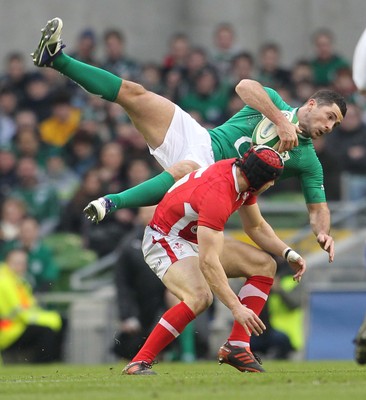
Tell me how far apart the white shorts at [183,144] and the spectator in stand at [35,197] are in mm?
7325

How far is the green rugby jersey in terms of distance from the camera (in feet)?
34.2

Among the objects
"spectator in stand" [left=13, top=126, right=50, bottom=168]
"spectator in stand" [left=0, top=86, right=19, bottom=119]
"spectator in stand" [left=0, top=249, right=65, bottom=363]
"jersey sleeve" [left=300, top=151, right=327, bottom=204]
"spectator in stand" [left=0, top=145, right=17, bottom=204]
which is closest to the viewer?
"jersey sleeve" [left=300, top=151, right=327, bottom=204]

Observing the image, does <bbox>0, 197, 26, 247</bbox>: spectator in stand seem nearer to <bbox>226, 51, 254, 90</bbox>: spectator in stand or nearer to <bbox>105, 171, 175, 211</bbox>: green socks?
<bbox>226, 51, 254, 90</bbox>: spectator in stand

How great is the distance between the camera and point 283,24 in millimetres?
22469

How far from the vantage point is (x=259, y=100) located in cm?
1020

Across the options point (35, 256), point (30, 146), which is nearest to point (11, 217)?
point (35, 256)

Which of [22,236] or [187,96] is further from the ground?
[187,96]

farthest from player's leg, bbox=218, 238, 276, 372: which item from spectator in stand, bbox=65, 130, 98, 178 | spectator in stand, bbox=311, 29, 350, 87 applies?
spectator in stand, bbox=311, 29, 350, 87

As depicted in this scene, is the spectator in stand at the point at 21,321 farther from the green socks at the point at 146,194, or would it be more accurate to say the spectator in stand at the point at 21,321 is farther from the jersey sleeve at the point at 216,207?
the jersey sleeve at the point at 216,207

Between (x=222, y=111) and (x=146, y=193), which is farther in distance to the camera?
(x=222, y=111)

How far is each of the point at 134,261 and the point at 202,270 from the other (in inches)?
235

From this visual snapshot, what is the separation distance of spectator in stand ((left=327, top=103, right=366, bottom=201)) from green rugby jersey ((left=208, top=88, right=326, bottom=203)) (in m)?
6.36

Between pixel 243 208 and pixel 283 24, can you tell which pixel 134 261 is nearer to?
pixel 243 208

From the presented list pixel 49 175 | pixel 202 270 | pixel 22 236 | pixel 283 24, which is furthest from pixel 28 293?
pixel 283 24
